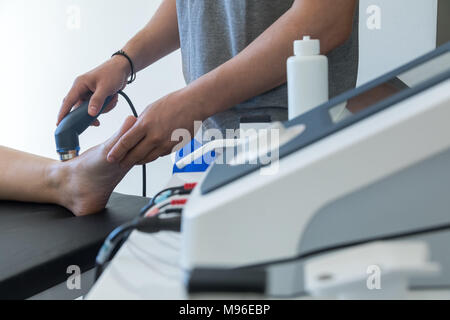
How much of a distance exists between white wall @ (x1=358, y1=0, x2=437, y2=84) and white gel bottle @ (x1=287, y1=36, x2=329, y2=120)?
1251mm

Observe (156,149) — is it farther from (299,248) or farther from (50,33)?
(50,33)

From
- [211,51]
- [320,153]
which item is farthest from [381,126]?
[211,51]

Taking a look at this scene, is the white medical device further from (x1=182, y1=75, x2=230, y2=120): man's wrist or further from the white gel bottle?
(x1=182, y1=75, x2=230, y2=120): man's wrist

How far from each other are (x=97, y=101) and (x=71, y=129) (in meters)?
0.12

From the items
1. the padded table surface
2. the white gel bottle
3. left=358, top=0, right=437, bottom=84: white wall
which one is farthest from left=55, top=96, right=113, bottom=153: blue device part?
left=358, top=0, right=437, bottom=84: white wall

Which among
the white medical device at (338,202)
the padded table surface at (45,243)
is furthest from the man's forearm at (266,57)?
the white medical device at (338,202)

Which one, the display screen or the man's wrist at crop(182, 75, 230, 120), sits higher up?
the man's wrist at crop(182, 75, 230, 120)

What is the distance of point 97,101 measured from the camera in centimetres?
117

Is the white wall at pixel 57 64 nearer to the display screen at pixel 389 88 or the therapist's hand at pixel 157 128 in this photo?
the therapist's hand at pixel 157 128

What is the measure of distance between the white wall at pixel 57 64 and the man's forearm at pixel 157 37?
0.93m

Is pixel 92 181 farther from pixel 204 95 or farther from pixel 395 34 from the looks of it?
pixel 395 34

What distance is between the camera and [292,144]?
0.41m

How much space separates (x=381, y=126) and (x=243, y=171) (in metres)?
0.11

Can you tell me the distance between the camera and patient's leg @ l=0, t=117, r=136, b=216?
3.38ft
